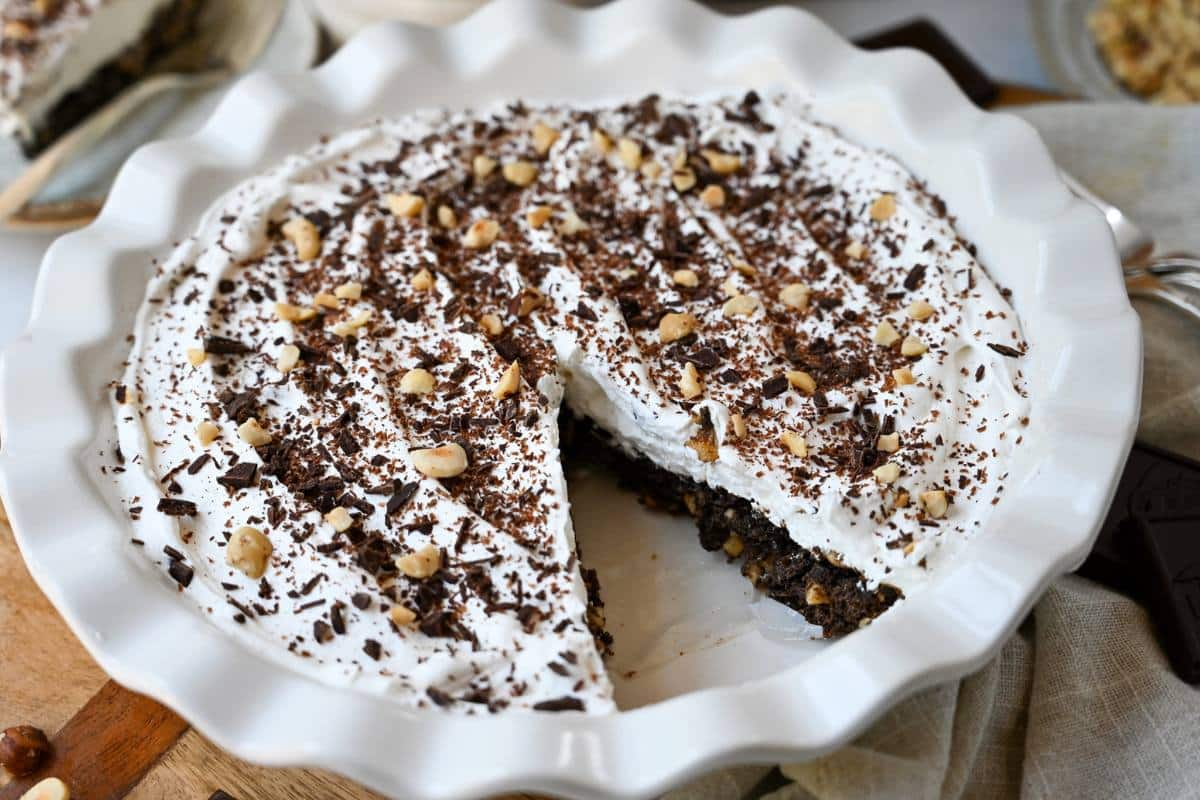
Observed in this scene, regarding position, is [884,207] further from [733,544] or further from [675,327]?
[733,544]

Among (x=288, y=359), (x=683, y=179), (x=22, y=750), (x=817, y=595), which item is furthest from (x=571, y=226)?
(x=22, y=750)

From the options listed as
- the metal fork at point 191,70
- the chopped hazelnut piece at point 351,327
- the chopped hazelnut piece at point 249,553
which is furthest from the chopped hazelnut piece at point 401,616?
the metal fork at point 191,70

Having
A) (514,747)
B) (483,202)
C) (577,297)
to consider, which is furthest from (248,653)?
(483,202)

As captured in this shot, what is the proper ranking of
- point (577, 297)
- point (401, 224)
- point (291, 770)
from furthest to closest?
1. point (401, 224)
2. point (577, 297)
3. point (291, 770)

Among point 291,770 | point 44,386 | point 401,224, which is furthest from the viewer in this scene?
point 401,224

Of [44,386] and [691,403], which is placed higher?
[44,386]

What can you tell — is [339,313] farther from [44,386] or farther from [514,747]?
[514,747]

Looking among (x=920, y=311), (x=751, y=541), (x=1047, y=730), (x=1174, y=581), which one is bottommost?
(x=1047, y=730)
